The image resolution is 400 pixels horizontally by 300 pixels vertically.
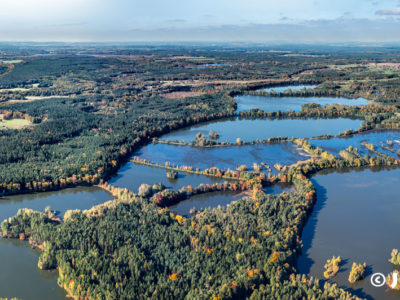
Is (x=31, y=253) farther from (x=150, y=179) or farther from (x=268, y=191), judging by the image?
Result: (x=268, y=191)

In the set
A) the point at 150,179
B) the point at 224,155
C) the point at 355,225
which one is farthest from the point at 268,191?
the point at 150,179

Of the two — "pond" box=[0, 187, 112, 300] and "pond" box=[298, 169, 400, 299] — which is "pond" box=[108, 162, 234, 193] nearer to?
"pond" box=[0, 187, 112, 300]

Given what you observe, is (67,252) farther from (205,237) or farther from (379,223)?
(379,223)

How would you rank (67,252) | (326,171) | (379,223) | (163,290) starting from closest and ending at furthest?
(163,290) → (67,252) → (379,223) → (326,171)

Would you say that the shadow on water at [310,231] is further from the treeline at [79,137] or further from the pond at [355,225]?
the treeline at [79,137]

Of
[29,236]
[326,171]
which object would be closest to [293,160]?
[326,171]

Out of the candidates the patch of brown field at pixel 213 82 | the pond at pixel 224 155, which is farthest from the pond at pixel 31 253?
the patch of brown field at pixel 213 82

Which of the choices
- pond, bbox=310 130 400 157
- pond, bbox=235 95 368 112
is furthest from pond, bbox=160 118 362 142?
pond, bbox=235 95 368 112
